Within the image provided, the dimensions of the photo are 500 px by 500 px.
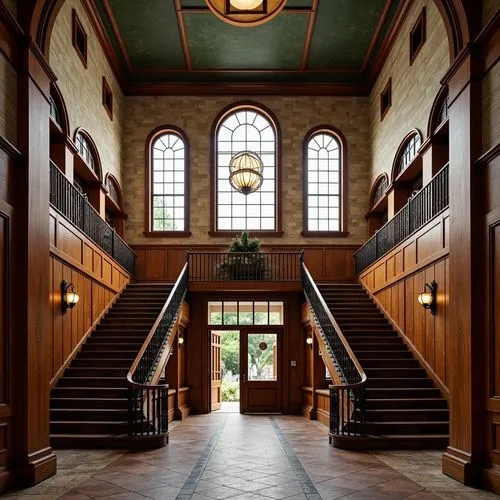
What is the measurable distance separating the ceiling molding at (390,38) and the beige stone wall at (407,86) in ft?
0.49

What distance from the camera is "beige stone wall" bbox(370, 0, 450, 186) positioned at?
14.2m

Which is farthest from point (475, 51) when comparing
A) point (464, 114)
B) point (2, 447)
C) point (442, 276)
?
point (2, 447)

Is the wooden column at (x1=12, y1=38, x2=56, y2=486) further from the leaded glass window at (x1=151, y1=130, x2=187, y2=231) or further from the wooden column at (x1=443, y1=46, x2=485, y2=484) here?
the leaded glass window at (x1=151, y1=130, x2=187, y2=231)

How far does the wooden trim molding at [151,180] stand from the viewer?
20.6 metres

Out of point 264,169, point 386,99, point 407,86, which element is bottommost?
point 264,169

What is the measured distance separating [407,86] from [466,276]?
9.77 metres

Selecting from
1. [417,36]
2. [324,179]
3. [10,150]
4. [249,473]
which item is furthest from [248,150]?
[10,150]

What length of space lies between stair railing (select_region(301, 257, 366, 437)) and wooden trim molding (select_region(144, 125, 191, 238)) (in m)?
6.52

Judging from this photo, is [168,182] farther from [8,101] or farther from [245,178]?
[8,101]

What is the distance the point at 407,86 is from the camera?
16.4m

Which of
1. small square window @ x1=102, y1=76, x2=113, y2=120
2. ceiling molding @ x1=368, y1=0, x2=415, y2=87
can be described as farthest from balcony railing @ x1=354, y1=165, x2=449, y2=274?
small square window @ x1=102, y1=76, x2=113, y2=120

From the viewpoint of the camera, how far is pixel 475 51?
777 centimetres

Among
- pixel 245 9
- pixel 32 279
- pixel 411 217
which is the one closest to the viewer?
pixel 32 279

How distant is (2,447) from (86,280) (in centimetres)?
722
